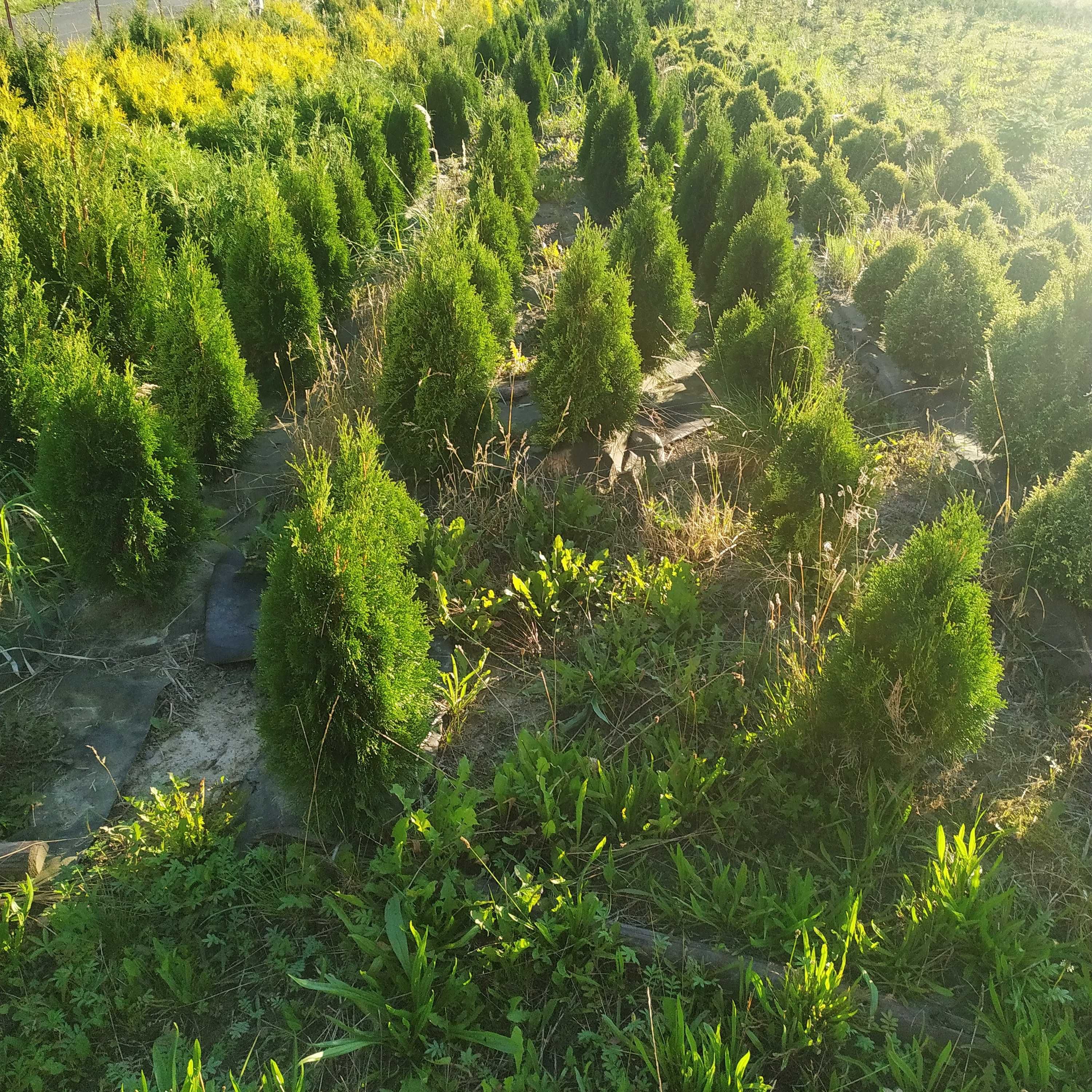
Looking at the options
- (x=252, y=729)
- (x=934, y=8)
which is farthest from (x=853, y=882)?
(x=934, y=8)

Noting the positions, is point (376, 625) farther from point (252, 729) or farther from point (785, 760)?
point (785, 760)

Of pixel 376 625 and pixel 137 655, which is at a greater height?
pixel 376 625

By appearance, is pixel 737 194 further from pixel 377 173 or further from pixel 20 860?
pixel 20 860

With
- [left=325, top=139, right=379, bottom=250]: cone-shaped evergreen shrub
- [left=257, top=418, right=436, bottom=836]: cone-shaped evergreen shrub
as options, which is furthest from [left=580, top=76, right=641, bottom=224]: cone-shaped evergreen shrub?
[left=257, top=418, right=436, bottom=836]: cone-shaped evergreen shrub

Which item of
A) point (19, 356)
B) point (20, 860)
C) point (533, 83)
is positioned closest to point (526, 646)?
point (20, 860)

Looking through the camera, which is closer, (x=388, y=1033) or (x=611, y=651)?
(x=388, y=1033)

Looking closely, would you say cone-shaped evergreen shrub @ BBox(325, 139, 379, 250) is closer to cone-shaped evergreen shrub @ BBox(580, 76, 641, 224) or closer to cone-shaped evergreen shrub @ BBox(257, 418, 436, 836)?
cone-shaped evergreen shrub @ BBox(580, 76, 641, 224)

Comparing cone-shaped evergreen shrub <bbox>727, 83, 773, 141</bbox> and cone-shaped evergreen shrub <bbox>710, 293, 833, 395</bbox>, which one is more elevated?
cone-shaped evergreen shrub <bbox>727, 83, 773, 141</bbox>
